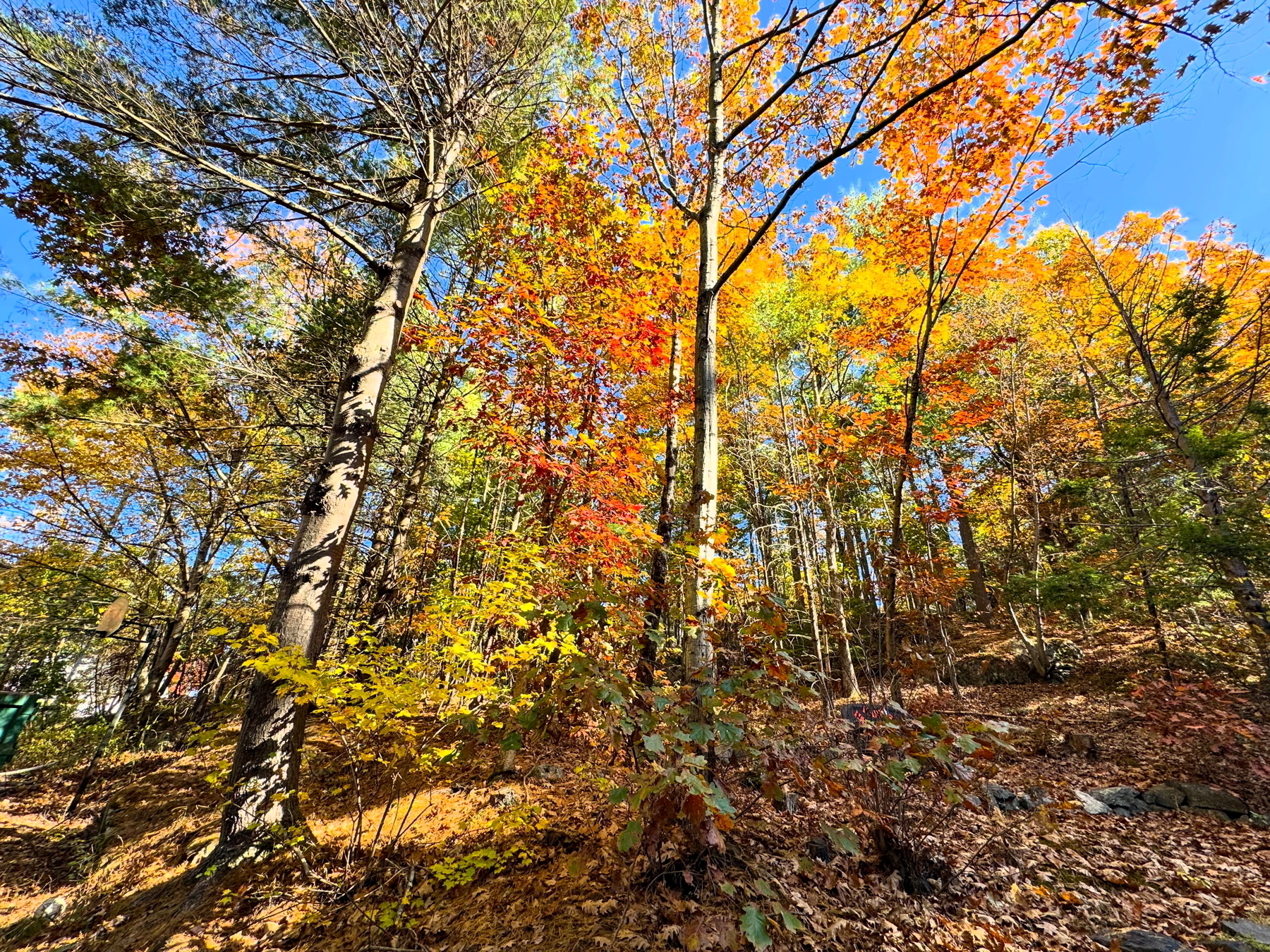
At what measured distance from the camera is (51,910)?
3908 mm

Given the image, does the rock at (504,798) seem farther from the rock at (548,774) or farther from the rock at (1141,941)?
the rock at (1141,941)

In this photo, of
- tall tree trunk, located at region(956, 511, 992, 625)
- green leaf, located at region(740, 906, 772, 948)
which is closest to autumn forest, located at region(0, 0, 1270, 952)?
green leaf, located at region(740, 906, 772, 948)

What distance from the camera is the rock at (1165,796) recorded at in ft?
16.7

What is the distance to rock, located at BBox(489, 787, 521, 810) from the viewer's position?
4367 mm

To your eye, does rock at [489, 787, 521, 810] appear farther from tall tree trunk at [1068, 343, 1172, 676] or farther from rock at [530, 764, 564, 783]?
tall tree trunk at [1068, 343, 1172, 676]

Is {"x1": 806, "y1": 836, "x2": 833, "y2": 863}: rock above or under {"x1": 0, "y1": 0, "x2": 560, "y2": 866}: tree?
under

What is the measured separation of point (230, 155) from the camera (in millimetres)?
4926

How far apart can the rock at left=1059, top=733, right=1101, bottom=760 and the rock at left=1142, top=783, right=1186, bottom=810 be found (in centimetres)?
112

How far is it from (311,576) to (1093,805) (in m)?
8.70

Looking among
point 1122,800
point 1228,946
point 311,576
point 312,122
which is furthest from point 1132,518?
point 312,122

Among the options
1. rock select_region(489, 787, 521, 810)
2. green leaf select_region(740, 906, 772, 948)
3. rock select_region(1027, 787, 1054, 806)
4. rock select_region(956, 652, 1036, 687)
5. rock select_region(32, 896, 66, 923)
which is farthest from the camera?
rock select_region(956, 652, 1036, 687)

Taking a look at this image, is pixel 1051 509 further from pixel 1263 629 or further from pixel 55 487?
pixel 55 487

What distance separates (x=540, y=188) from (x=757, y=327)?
5.82 meters

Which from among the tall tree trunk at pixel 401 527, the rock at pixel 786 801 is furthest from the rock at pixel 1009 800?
the tall tree trunk at pixel 401 527
